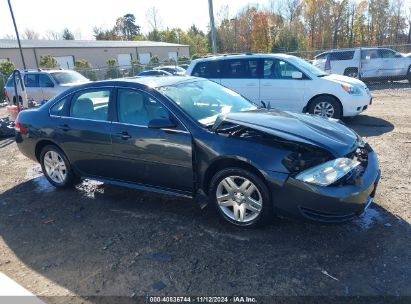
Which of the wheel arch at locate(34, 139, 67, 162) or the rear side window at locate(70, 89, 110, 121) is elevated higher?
the rear side window at locate(70, 89, 110, 121)

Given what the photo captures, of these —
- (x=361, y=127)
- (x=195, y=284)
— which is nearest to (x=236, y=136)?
(x=195, y=284)

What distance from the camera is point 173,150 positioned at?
13.2ft

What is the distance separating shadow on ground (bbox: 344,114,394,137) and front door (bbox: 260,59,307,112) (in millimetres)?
1330

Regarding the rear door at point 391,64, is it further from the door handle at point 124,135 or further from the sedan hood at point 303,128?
the door handle at point 124,135

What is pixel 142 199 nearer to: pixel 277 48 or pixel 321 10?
pixel 277 48

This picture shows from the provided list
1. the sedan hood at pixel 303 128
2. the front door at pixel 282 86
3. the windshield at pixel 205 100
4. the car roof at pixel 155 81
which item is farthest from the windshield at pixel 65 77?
the sedan hood at pixel 303 128

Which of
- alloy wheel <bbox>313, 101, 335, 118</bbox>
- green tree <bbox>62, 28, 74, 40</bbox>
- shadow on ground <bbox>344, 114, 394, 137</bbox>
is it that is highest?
green tree <bbox>62, 28, 74, 40</bbox>

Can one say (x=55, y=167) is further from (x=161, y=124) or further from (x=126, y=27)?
(x=126, y=27)

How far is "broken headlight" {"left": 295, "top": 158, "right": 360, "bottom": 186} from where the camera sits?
3.30m

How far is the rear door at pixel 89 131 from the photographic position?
15.1 ft

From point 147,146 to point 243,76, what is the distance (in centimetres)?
566

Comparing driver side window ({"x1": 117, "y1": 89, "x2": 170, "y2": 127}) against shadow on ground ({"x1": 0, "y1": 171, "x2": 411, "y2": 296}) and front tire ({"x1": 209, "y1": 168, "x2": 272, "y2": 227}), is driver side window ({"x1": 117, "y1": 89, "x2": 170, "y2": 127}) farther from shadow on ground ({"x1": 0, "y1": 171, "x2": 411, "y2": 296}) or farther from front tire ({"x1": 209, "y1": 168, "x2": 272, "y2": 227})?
shadow on ground ({"x1": 0, "y1": 171, "x2": 411, "y2": 296})

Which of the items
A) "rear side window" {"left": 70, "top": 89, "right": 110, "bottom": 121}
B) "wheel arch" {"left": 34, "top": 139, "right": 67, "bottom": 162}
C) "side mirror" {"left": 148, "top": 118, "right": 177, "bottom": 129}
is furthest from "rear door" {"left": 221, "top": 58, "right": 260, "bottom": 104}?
"side mirror" {"left": 148, "top": 118, "right": 177, "bottom": 129}

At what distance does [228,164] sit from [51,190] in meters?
3.09
